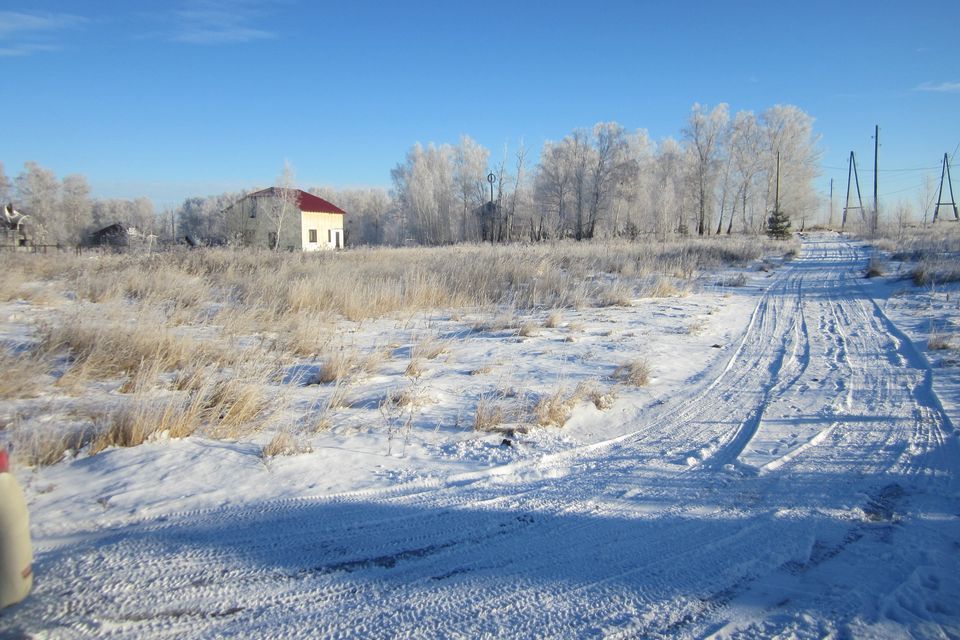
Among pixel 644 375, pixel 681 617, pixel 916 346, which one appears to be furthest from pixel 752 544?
pixel 916 346

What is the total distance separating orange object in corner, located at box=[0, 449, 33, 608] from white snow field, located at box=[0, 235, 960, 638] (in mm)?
133

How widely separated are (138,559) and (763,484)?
148 inches

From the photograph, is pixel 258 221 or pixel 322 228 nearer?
pixel 258 221

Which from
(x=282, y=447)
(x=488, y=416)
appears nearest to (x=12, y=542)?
(x=282, y=447)

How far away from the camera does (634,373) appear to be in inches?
234

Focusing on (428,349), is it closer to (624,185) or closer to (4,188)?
(624,185)

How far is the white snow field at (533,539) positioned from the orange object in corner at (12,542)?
13cm

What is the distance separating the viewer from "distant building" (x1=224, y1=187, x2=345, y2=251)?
39719mm

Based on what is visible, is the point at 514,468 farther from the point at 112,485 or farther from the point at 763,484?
the point at 112,485

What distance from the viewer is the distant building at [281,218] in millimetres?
39719

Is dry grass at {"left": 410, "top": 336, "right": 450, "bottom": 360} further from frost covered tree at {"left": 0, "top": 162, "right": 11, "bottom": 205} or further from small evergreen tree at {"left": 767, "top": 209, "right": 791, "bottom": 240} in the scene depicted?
frost covered tree at {"left": 0, "top": 162, "right": 11, "bottom": 205}

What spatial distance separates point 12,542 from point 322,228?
5035 cm

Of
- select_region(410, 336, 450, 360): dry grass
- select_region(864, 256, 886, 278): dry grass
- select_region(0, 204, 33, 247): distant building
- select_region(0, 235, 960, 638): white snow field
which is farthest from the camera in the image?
select_region(0, 204, 33, 247): distant building

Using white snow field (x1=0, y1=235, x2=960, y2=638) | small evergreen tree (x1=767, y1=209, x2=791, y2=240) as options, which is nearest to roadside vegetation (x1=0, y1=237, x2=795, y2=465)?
white snow field (x1=0, y1=235, x2=960, y2=638)
